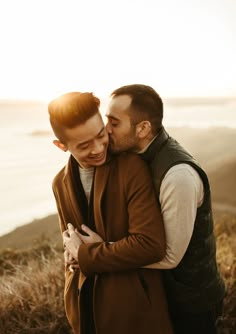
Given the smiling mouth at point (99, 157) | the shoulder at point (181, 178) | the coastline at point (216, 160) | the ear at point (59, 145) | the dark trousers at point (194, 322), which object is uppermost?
the ear at point (59, 145)

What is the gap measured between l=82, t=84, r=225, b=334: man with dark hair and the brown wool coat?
0.16 feet

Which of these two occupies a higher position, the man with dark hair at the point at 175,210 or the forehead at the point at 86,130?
the forehead at the point at 86,130

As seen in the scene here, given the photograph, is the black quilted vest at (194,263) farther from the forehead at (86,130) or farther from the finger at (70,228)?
the finger at (70,228)

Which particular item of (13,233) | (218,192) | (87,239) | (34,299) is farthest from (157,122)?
(218,192)

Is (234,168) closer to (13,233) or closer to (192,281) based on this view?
(13,233)

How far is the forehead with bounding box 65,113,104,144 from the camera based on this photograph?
1.61m

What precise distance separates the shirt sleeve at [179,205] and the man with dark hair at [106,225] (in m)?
0.04

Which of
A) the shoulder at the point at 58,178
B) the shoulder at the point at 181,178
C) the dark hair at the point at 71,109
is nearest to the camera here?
the shoulder at the point at 181,178

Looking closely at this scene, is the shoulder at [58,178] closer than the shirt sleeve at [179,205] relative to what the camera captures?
No

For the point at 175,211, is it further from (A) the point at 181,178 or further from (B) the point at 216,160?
(B) the point at 216,160

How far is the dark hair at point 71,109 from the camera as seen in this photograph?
1.59 meters

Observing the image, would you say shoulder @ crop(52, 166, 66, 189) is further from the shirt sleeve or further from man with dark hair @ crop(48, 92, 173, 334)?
the shirt sleeve

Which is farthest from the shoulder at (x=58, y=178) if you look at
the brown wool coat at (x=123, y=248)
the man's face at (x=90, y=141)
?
the man's face at (x=90, y=141)

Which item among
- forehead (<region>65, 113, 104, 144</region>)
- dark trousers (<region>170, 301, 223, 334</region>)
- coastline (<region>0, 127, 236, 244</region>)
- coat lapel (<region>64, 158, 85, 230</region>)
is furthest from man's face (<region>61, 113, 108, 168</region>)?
coastline (<region>0, 127, 236, 244</region>)
